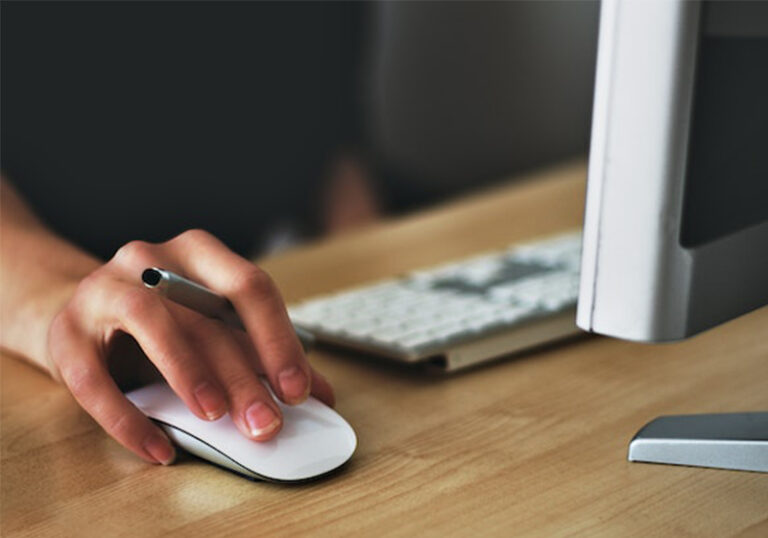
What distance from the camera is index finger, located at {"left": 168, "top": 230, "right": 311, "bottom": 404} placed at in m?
0.59

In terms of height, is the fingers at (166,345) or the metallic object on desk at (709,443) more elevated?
the fingers at (166,345)

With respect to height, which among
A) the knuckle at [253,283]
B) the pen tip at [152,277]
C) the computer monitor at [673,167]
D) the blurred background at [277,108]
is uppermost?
the computer monitor at [673,167]

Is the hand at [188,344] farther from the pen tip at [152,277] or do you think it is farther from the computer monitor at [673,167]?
the computer monitor at [673,167]

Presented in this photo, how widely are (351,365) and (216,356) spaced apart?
172 mm

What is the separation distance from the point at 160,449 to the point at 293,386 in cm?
8

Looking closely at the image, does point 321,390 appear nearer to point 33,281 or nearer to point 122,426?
point 122,426

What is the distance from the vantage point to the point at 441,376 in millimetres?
723

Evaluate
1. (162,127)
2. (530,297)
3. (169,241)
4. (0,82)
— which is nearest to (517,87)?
(162,127)

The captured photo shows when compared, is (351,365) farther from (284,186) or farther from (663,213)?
A: (284,186)

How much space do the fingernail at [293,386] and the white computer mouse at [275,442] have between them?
0.01m

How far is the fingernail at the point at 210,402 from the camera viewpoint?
571 mm

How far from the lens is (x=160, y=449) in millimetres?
590

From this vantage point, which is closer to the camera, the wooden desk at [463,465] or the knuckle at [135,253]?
the wooden desk at [463,465]

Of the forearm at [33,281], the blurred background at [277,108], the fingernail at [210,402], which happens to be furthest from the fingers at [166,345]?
the blurred background at [277,108]
